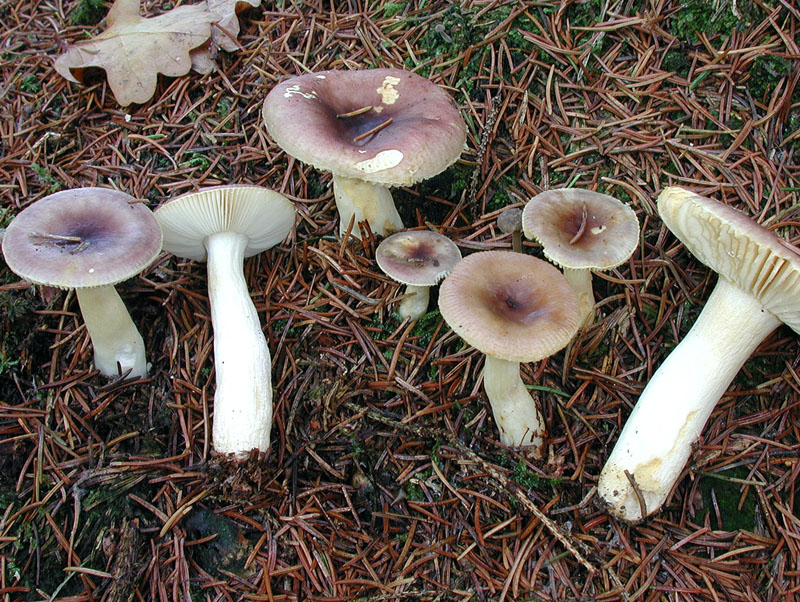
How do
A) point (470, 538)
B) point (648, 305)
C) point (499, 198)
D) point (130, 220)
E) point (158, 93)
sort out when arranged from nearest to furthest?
point (470, 538)
point (130, 220)
point (648, 305)
point (499, 198)
point (158, 93)

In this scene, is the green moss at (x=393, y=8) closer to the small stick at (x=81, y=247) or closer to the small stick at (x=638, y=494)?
the small stick at (x=81, y=247)

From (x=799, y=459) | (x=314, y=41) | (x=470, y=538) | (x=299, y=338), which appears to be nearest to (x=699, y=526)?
(x=799, y=459)

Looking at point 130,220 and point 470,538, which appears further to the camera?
point 130,220

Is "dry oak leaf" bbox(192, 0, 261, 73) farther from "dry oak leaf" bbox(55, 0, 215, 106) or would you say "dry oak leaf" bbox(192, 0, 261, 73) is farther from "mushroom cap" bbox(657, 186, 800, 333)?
"mushroom cap" bbox(657, 186, 800, 333)

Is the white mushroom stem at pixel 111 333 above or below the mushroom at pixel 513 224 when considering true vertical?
below

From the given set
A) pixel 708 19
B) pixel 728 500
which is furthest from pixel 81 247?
pixel 708 19

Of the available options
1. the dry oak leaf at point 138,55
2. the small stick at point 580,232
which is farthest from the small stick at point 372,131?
the dry oak leaf at point 138,55

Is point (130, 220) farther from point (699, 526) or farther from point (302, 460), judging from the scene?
point (699, 526)
